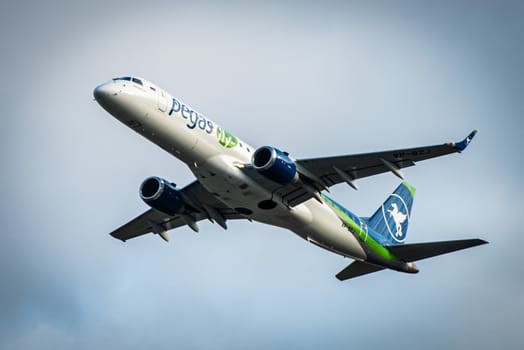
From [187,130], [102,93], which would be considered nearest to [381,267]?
[187,130]

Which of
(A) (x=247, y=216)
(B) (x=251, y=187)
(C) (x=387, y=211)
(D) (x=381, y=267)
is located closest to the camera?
(B) (x=251, y=187)

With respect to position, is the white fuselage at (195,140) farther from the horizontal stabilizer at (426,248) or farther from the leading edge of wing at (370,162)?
the horizontal stabilizer at (426,248)

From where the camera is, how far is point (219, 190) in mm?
42156

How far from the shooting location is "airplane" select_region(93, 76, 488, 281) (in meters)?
40.0

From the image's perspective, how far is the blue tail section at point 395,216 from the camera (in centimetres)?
5234

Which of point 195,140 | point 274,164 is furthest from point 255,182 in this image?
point 195,140

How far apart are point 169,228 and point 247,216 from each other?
26.6 ft

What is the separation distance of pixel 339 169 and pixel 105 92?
12.7 metres

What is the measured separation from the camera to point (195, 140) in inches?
1601

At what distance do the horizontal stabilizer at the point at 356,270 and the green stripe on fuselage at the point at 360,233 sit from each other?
5.42 feet

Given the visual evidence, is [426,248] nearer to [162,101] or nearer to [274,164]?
[274,164]

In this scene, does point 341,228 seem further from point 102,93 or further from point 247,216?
point 102,93

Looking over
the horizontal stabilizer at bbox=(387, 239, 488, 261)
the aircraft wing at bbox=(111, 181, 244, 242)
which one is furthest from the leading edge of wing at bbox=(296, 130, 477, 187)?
the aircraft wing at bbox=(111, 181, 244, 242)

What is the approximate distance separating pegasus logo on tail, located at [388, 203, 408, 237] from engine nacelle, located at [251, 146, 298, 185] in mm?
15045
